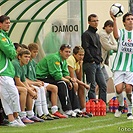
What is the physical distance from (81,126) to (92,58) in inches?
145

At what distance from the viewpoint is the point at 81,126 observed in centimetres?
1315

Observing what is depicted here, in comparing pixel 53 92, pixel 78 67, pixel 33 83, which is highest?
pixel 78 67

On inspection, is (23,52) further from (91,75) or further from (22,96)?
(91,75)

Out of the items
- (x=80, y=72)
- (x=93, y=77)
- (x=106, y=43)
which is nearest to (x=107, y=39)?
(x=106, y=43)

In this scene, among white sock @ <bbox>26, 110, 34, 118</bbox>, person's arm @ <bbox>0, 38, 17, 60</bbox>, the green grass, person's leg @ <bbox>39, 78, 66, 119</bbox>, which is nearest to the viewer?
the green grass

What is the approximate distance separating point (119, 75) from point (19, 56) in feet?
6.70

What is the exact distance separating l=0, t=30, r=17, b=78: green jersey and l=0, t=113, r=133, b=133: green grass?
3.15ft

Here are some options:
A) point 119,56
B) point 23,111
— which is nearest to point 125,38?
point 119,56

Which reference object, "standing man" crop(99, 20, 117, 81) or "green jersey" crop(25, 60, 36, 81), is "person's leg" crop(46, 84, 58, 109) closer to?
"green jersey" crop(25, 60, 36, 81)

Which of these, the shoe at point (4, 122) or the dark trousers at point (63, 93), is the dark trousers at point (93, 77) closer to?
the dark trousers at point (63, 93)

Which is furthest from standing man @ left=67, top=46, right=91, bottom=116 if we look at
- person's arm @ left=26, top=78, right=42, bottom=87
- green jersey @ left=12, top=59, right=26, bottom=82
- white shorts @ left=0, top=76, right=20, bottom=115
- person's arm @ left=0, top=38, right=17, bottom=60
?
person's arm @ left=0, top=38, right=17, bottom=60

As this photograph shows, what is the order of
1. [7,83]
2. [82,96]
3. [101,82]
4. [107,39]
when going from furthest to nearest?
[107,39] < [101,82] < [82,96] < [7,83]

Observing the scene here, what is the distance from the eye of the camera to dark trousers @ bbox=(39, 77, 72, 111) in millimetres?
15328

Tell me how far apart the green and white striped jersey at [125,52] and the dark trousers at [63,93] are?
1199mm
